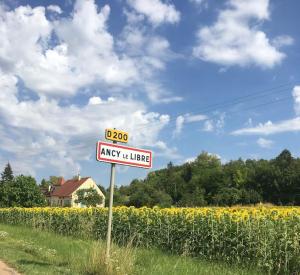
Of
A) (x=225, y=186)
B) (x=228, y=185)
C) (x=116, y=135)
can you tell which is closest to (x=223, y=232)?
(x=116, y=135)

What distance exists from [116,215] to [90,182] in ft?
310

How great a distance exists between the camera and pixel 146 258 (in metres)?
11.9

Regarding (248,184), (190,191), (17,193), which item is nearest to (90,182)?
(190,191)

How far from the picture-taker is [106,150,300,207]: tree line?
3120 inches

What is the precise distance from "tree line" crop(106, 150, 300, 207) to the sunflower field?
5344 centimetres

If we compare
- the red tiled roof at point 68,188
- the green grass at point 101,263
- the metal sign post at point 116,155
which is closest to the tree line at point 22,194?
the green grass at point 101,263

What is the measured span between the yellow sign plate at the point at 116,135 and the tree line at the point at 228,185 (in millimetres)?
61037

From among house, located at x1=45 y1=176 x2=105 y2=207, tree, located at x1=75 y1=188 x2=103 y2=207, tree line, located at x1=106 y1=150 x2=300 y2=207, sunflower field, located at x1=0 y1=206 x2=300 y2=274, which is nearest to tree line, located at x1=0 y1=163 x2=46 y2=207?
tree line, located at x1=106 y1=150 x2=300 y2=207

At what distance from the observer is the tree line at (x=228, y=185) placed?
79.3 m

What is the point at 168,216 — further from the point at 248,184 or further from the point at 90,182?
the point at 90,182

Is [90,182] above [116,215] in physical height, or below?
above

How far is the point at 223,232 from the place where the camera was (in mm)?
12359

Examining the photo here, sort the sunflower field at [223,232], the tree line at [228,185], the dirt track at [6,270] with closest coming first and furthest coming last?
the dirt track at [6,270]
the sunflower field at [223,232]
the tree line at [228,185]

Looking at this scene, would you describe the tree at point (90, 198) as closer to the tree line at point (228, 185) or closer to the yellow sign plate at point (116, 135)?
the tree line at point (228, 185)
